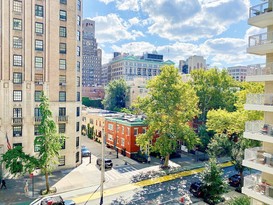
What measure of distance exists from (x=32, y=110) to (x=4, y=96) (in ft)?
12.5

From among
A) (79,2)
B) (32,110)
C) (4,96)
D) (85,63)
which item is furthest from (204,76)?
(85,63)

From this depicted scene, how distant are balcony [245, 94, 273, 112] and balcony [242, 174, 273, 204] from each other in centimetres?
449

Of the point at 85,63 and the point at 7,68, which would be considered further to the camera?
the point at 85,63

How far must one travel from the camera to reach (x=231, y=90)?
4891cm

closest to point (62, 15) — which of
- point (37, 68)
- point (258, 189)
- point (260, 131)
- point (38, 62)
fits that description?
point (38, 62)

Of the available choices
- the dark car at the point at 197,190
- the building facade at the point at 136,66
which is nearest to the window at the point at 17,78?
the dark car at the point at 197,190

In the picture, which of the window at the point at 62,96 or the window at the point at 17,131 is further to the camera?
the window at the point at 62,96

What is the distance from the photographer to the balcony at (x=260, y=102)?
14379mm

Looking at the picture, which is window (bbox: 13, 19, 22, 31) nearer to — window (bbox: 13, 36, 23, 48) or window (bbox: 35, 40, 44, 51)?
window (bbox: 13, 36, 23, 48)

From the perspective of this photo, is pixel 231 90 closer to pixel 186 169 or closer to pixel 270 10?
pixel 186 169

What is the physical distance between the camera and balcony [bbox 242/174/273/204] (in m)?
13.6

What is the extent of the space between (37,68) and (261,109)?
27875 mm

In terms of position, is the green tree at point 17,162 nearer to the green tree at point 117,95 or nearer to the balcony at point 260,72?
the balcony at point 260,72

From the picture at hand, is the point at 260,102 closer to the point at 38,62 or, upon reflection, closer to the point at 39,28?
the point at 38,62
